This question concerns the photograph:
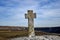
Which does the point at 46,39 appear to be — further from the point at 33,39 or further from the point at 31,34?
the point at 31,34

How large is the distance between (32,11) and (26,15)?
604mm

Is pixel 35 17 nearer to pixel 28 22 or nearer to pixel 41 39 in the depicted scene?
pixel 28 22

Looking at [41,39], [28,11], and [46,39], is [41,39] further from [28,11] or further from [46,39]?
[28,11]

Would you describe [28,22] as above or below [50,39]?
above

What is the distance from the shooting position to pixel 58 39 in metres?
13.0

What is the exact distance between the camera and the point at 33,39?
1223 centimetres

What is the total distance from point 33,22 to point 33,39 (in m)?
2.14

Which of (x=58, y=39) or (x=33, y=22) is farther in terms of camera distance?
(x=33, y=22)

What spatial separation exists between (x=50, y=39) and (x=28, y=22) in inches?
97.5

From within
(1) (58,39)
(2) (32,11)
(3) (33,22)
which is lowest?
(1) (58,39)

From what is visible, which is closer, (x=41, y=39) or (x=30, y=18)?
(x=41, y=39)

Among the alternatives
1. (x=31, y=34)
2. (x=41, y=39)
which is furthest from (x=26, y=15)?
(x=41, y=39)

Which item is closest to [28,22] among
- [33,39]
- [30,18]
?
[30,18]

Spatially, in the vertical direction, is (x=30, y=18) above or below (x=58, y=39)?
above
